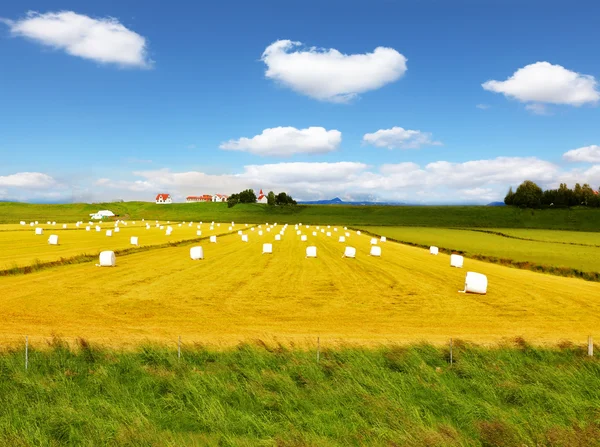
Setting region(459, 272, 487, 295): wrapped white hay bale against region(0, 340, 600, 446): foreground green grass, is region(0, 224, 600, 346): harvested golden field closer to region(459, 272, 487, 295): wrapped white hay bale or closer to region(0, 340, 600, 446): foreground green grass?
region(459, 272, 487, 295): wrapped white hay bale

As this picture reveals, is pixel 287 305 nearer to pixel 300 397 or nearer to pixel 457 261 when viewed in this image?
pixel 300 397

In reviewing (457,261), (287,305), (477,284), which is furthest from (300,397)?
(457,261)

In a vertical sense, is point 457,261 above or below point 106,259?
below

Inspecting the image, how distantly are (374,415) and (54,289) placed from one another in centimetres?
2403

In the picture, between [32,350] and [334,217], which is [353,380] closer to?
[32,350]

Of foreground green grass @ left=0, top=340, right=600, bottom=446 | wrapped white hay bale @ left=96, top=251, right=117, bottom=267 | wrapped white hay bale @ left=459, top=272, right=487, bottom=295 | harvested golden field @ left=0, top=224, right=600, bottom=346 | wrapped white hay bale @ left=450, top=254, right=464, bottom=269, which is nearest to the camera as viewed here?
foreground green grass @ left=0, top=340, right=600, bottom=446

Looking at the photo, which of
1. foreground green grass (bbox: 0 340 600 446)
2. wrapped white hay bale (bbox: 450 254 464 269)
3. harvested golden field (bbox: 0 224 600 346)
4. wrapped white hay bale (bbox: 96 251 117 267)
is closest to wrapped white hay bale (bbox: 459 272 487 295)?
harvested golden field (bbox: 0 224 600 346)

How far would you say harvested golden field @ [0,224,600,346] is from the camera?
1864cm

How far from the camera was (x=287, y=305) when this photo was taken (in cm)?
2434

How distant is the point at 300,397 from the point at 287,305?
40.6 ft

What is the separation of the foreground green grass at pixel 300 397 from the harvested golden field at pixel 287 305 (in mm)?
2671

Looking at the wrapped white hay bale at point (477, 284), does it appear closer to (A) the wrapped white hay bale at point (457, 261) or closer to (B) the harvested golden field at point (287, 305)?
(B) the harvested golden field at point (287, 305)

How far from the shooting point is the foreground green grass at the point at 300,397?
9.91 metres

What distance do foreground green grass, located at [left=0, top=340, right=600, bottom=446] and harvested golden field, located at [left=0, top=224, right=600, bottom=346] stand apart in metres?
2.67
